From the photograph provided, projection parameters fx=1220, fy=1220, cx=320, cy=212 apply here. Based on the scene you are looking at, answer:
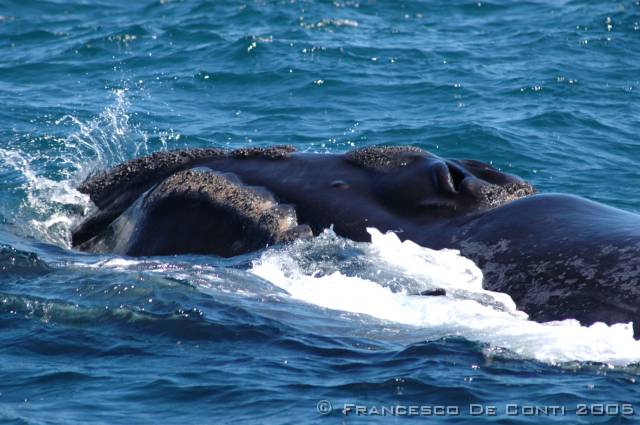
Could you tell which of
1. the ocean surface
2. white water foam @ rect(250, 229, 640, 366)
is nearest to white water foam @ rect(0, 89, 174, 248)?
the ocean surface

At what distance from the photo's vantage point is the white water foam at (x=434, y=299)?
7375 millimetres

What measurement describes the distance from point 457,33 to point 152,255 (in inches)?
636

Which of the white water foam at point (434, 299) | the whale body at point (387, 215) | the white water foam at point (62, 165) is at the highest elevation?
the whale body at point (387, 215)

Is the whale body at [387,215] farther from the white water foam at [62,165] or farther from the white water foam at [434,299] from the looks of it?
the white water foam at [62,165]

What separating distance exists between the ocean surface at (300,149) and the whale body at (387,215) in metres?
0.18

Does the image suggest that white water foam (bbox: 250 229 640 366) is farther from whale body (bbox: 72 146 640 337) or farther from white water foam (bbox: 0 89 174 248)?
white water foam (bbox: 0 89 174 248)

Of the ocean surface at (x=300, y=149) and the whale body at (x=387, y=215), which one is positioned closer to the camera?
the ocean surface at (x=300, y=149)

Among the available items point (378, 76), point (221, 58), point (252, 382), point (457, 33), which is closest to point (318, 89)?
point (378, 76)

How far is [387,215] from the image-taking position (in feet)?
29.4

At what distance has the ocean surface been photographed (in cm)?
720

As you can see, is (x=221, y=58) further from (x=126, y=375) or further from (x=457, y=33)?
(x=126, y=375)

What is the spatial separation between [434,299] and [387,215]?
2.57 feet

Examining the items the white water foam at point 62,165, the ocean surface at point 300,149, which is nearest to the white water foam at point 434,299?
the ocean surface at point 300,149

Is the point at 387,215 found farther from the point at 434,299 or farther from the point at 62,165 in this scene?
the point at 62,165
